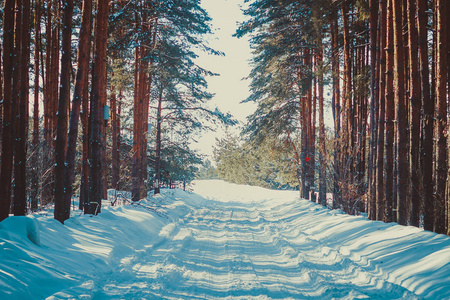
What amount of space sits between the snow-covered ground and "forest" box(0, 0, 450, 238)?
4.78ft

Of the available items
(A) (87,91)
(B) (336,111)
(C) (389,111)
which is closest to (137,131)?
(A) (87,91)

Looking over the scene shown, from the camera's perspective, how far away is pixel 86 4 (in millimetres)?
8922

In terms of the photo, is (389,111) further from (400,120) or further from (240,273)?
(240,273)

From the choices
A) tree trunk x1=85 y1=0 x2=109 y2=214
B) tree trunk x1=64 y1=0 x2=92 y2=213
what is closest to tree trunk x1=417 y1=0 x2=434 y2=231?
tree trunk x1=64 y1=0 x2=92 y2=213

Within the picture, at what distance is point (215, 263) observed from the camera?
20.2 ft

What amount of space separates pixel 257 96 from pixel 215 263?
1822 centimetres

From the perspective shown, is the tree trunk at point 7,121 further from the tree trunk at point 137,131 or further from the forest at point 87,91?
the tree trunk at point 137,131

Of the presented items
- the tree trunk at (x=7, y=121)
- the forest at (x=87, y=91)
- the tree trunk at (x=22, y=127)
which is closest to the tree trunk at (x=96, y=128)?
the forest at (x=87, y=91)

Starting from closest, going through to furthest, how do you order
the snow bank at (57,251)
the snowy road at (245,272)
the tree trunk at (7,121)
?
the snow bank at (57,251)
the snowy road at (245,272)
the tree trunk at (7,121)

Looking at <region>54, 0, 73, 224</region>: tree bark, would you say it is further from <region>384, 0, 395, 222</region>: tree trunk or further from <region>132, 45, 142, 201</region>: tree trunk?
<region>384, 0, 395, 222</region>: tree trunk

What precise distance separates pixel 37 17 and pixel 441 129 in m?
14.6

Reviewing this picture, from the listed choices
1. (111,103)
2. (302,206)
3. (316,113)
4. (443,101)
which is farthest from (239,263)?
(111,103)

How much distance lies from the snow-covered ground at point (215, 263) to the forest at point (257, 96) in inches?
57.3

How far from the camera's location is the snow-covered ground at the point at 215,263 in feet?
14.6
